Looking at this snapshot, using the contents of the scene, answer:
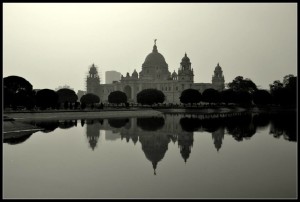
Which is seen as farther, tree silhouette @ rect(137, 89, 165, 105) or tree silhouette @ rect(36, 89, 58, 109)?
tree silhouette @ rect(137, 89, 165, 105)

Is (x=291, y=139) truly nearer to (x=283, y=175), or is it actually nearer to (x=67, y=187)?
(x=283, y=175)

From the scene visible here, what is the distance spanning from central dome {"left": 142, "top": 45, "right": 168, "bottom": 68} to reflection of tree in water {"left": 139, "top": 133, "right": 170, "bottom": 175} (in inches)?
3214

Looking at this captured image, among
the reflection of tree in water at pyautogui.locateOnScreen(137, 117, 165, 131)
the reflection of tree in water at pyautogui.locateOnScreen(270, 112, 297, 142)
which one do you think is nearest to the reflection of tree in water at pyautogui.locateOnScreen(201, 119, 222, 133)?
the reflection of tree in water at pyautogui.locateOnScreen(137, 117, 165, 131)

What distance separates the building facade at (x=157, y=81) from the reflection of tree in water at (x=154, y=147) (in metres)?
Answer: 70.8

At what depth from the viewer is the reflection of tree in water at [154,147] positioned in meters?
14.3

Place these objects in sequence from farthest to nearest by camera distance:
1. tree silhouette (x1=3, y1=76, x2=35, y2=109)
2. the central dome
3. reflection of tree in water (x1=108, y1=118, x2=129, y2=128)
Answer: the central dome
tree silhouette (x1=3, y1=76, x2=35, y2=109)
reflection of tree in water (x1=108, y1=118, x2=129, y2=128)

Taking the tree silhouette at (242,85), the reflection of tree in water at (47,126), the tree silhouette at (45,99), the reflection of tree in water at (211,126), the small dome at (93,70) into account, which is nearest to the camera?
the reflection of tree in water at (47,126)

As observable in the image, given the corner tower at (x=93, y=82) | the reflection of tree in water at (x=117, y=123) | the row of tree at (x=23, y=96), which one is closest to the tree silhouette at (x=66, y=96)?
the row of tree at (x=23, y=96)

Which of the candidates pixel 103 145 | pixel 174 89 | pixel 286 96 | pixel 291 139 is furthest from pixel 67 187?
pixel 174 89

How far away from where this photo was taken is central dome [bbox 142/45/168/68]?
10269 centimetres

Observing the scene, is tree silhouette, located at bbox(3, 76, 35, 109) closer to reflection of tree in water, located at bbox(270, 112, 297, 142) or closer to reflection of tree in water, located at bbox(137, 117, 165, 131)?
reflection of tree in water, located at bbox(137, 117, 165, 131)

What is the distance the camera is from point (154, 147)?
1720 cm

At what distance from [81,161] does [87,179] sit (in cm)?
279

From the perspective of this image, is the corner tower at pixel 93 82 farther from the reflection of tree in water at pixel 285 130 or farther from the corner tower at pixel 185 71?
the reflection of tree in water at pixel 285 130
